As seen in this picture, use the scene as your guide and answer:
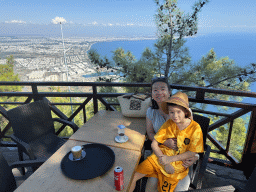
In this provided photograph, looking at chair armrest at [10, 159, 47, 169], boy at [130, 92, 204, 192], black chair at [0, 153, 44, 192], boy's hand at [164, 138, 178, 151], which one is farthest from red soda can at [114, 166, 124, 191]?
black chair at [0, 153, 44, 192]

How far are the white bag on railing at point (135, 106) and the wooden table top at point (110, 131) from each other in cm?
7

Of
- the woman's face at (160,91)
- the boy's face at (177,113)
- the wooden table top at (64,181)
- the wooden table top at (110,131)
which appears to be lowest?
the wooden table top at (110,131)

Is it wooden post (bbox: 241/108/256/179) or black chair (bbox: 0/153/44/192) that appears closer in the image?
black chair (bbox: 0/153/44/192)

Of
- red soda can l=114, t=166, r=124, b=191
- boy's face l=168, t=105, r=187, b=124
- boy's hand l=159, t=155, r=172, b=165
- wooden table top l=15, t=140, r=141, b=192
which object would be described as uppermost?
boy's face l=168, t=105, r=187, b=124

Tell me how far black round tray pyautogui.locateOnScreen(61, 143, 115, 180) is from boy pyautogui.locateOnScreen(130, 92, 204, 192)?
0.33 meters

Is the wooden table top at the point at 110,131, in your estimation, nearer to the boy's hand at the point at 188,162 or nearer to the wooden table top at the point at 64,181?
the wooden table top at the point at 64,181

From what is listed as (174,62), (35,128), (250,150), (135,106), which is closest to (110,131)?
(135,106)

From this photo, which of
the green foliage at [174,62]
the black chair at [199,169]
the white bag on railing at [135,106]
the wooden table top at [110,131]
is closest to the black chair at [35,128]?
the wooden table top at [110,131]

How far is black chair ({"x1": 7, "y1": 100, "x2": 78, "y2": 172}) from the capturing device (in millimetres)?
1825

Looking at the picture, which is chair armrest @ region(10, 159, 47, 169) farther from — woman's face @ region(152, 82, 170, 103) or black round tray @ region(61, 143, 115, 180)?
woman's face @ region(152, 82, 170, 103)

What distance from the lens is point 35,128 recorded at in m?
2.04

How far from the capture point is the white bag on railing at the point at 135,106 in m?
1.96

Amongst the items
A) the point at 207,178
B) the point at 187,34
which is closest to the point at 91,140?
the point at 207,178

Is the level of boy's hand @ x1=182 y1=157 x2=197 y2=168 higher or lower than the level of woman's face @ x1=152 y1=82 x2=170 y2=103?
lower
